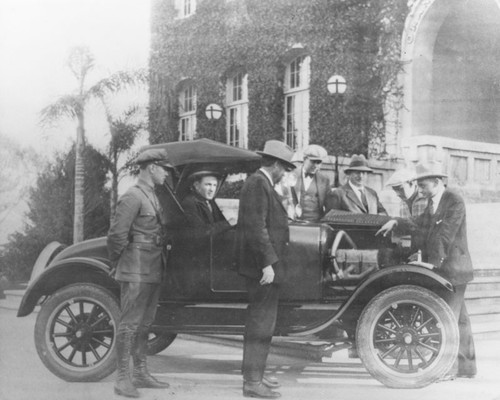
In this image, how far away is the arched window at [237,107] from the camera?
767cm

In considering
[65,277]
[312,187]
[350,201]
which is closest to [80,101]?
[65,277]

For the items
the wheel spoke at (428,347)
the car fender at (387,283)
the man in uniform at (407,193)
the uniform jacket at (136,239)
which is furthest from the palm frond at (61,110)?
the wheel spoke at (428,347)

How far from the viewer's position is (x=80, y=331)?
4.03m

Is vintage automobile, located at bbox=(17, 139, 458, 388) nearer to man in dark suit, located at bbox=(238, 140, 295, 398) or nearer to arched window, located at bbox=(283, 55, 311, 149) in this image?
man in dark suit, located at bbox=(238, 140, 295, 398)

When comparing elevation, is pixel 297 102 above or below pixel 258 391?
above

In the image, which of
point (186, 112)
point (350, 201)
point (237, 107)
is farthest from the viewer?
point (237, 107)

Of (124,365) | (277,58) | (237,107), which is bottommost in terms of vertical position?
(124,365)

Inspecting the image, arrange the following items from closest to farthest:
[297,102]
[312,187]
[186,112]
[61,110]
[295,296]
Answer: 1. [295,296]
2. [61,110]
3. [312,187]
4. [186,112]
5. [297,102]

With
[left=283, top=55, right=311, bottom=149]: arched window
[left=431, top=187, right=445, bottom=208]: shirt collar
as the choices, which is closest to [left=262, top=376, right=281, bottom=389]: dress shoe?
[left=431, top=187, right=445, bottom=208]: shirt collar

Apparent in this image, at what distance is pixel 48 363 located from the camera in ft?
13.1

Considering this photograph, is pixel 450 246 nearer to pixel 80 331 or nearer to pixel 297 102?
pixel 80 331

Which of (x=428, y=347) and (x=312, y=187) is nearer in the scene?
(x=428, y=347)

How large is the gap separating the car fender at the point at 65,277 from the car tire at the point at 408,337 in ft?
5.06

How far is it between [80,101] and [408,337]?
102 inches
